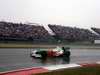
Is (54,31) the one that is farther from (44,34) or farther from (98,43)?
(98,43)

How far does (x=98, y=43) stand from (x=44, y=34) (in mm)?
9062

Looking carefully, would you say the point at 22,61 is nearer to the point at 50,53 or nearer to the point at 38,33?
the point at 50,53

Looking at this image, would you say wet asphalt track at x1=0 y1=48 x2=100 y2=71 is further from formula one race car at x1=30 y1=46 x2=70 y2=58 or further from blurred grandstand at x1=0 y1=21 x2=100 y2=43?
blurred grandstand at x1=0 y1=21 x2=100 y2=43

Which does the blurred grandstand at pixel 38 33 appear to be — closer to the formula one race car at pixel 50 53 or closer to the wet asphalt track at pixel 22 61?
the wet asphalt track at pixel 22 61

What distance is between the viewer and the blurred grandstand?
31156mm

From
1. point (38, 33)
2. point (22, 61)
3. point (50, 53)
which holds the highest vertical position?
point (38, 33)

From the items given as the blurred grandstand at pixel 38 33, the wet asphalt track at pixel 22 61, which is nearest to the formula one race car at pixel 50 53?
the wet asphalt track at pixel 22 61

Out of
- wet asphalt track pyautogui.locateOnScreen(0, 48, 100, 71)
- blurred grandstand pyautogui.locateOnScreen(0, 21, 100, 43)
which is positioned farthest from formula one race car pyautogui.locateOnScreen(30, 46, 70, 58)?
blurred grandstand pyautogui.locateOnScreen(0, 21, 100, 43)

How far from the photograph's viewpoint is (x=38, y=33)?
36688 millimetres

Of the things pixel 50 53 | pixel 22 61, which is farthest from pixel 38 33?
pixel 22 61

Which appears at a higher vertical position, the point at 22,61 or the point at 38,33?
the point at 38,33

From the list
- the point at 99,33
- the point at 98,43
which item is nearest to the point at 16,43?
the point at 98,43

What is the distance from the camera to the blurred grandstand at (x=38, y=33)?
3116 cm

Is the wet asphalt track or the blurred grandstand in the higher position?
the blurred grandstand
